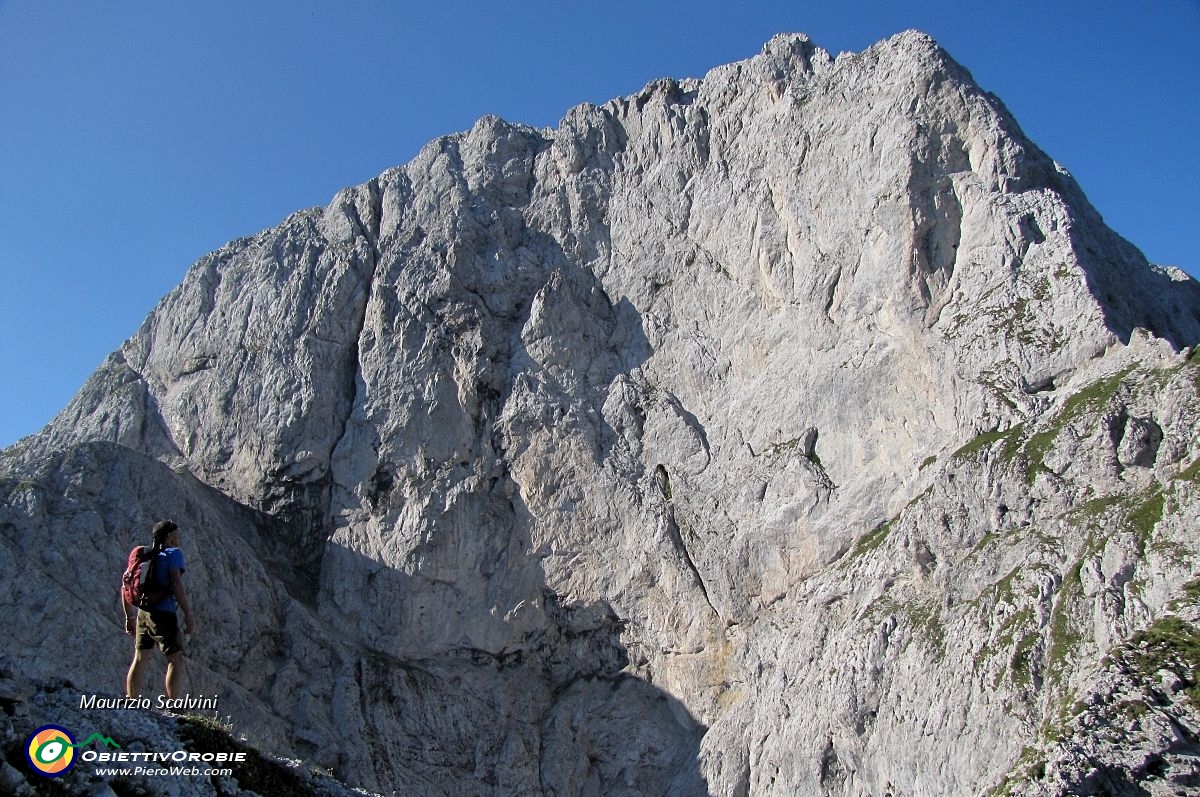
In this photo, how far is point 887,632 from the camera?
3331 centimetres

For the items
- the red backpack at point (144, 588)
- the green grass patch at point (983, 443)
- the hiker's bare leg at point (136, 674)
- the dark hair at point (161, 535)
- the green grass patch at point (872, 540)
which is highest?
the green grass patch at point (983, 443)

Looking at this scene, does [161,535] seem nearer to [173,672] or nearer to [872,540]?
[173,672]

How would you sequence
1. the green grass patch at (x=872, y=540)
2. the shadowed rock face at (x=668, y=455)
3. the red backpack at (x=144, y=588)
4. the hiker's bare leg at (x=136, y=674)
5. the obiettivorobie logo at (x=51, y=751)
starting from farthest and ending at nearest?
1. the green grass patch at (x=872, y=540)
2. the shadowed rock face at (x=668, y=455)
3. the red backpack at (x=144, y=588)
4. the hiker's bare leg at (x=136, y=674)
5. the obiettivorobie logo at (x=51, y=751)

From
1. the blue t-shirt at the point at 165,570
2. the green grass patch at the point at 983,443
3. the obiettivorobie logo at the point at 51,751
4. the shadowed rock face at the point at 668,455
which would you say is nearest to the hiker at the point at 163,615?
the blue t-shirt at the point at 165,570

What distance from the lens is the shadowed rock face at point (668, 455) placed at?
31.8 m

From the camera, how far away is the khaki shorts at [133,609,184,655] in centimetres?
1359

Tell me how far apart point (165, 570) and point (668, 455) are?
33627 mm

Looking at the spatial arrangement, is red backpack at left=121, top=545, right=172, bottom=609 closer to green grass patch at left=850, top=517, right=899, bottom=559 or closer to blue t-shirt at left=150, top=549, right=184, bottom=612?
blue t-shirt at left=150, top=549, right=184, bottom=612

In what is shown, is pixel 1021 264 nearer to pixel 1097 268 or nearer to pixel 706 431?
pixel 1097 268

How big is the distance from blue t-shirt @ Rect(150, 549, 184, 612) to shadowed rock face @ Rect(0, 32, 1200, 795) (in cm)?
2194

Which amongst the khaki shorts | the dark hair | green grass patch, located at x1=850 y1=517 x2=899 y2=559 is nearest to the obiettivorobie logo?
the khaki shorts

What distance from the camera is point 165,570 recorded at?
13.6 meters

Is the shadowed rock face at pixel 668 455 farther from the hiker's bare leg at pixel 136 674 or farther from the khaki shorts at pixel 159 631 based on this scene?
the hiker's bare leg at pixel 136 674

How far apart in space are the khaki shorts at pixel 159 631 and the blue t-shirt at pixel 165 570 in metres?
0.09
